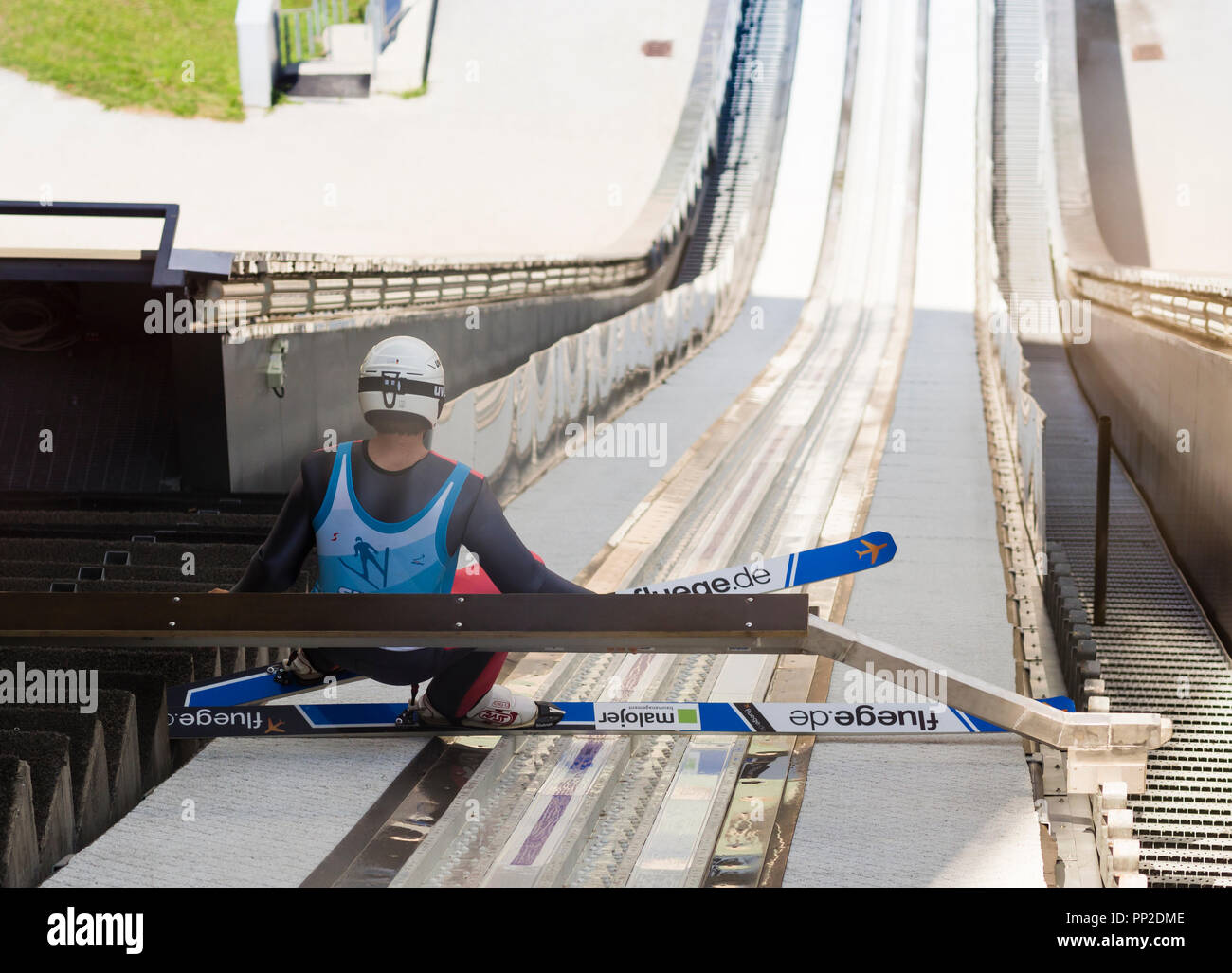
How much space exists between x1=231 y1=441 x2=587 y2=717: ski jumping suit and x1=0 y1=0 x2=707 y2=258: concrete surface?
15089 mm

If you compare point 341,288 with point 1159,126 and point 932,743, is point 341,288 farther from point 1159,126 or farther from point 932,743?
point 1159,126

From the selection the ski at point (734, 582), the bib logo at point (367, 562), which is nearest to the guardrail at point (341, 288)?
the ski at point (734, 582)

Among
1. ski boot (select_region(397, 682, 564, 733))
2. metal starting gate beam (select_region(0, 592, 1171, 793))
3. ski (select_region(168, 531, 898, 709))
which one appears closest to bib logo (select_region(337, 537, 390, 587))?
ski (select_region(168, 531, 898, 709))

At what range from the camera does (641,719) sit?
404 cm

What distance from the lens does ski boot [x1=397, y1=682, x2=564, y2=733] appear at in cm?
419

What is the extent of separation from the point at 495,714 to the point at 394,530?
30.7 inches

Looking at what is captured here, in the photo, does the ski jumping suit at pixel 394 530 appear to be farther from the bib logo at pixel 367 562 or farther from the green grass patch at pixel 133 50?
the green grass patch at pixel 133 50

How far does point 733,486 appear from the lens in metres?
9.78

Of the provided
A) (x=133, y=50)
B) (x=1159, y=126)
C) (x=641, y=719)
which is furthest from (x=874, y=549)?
(x=133, y=50)

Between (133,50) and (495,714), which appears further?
(133,50)
